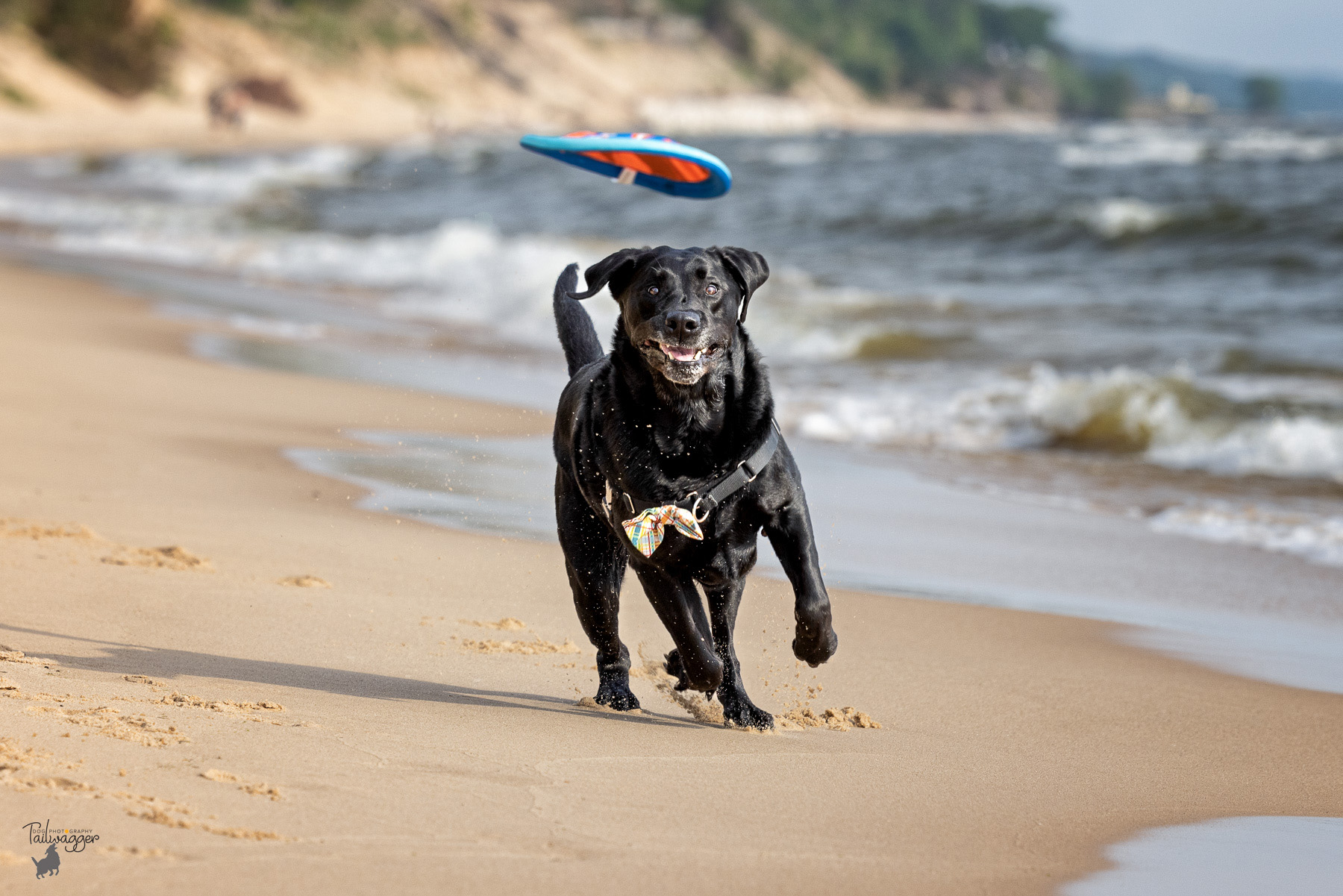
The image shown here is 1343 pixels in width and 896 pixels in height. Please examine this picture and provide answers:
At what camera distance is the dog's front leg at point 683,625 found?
367 cm

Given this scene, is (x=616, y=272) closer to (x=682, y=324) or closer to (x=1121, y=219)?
(x=682, y=324)

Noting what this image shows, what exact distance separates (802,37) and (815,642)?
15621 cm

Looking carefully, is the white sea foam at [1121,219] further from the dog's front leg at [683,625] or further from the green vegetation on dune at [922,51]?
the green vegetation on dune at [922,51]

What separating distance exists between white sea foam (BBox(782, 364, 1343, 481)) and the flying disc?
13.4 ft

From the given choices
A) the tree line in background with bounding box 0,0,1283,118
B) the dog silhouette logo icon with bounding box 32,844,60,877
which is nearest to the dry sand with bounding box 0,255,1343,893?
the dog silhouette logo icon with bounding box 32,844,60,877

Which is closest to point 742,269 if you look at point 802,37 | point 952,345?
point 952,345

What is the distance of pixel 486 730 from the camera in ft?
11.3

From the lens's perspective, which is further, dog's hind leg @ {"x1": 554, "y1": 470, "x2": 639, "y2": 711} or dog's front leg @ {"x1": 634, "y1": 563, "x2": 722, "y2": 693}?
dog's hind leg @ {"x1": 554, "y1": 470, "x2": 639, "y2": 711}

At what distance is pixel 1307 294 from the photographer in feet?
45.3

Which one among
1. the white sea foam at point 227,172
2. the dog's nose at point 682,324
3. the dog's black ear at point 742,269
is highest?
the white sea foam at point 227,172

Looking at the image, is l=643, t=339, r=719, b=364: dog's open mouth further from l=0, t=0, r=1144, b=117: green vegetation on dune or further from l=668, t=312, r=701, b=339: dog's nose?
l=0, t=0, r=1144, b=117: green vegetation on dune

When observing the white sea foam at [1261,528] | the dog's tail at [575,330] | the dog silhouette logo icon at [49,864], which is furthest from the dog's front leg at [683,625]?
the white sea foam at [1261,528]

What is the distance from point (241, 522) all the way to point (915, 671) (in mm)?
2767

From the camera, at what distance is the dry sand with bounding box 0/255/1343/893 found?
260 centimetres
